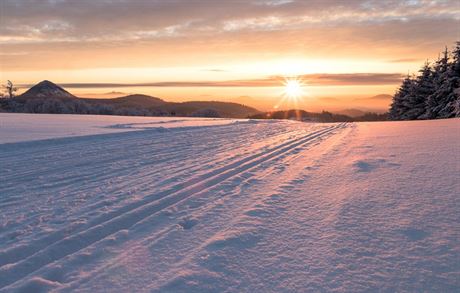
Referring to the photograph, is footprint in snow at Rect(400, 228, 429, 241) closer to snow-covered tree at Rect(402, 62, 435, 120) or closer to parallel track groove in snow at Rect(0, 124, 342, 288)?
parallel track groove in snow at Rect(0, 124, 342, 288)

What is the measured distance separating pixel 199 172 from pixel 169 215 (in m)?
2.60

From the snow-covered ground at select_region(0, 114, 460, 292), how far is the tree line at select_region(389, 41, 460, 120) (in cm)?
2918

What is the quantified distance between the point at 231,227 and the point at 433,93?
129 feet

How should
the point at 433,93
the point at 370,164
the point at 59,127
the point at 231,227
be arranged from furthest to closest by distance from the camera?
1. the point at 433,93
2. the point at 59,127
3. the point at 370,164
4. the point at 231,227

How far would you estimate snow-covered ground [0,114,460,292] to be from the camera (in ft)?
9.33

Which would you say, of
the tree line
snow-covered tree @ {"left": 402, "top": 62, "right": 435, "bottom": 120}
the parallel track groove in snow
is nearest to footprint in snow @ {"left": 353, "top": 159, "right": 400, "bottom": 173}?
the parallel track groove in snow

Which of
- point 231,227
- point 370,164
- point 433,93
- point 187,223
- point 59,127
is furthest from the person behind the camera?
point 433,93

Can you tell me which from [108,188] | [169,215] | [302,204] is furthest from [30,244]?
[302,204]

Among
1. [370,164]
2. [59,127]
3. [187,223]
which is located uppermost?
[59,127]

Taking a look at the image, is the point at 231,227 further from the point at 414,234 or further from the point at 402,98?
the point at 402,98

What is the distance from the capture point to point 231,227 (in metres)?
3.98

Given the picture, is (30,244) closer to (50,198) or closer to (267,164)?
(50,198)

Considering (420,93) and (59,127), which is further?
(420,93)

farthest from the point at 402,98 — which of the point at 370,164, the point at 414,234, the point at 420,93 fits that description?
the point at 414,234
